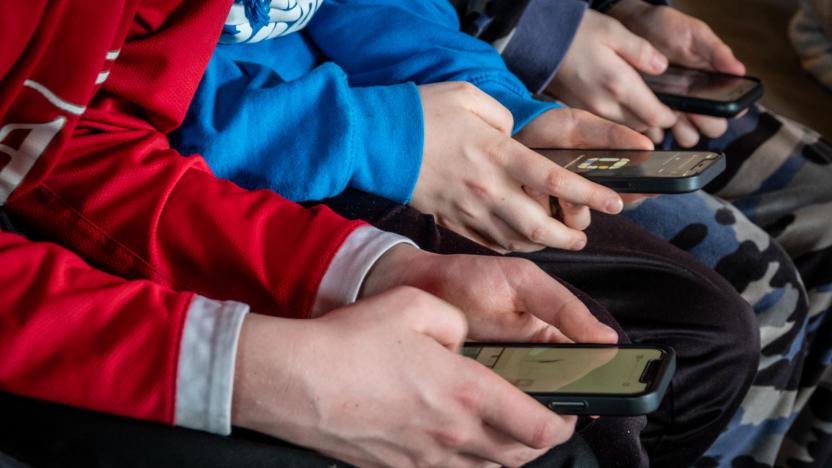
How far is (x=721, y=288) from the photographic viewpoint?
638mm

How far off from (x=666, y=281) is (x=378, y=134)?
271 millimetres

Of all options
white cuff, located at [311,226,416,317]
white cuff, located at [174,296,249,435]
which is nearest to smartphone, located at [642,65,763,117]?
white cuff, located at [311,226,416,317]

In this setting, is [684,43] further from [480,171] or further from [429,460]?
[429,460]

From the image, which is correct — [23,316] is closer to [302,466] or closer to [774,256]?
[302,466]

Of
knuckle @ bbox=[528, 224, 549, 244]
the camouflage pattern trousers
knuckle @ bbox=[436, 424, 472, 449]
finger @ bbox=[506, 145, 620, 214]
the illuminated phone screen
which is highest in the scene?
finger @ bbox=[506, 145, 620, 214]

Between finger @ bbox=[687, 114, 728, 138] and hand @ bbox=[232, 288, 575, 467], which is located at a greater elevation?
hand @ bbox=[232, 288, 575, 467]

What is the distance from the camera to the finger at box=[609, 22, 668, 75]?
2.49 ft

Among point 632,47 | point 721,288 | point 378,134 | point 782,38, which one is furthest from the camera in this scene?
point 782,38

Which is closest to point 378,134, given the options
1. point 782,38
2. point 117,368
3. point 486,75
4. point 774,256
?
point 486,75

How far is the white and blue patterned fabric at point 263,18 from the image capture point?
50 cm

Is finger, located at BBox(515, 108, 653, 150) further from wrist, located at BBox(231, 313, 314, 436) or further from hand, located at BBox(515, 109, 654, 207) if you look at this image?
wrist, located at BBox(231, 313, 314, 436)

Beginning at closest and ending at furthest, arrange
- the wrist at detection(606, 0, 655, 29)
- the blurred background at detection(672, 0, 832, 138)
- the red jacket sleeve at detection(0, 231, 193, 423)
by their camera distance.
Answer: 1. the red jacket sleeve at detection(0, 231, 193, 423)
2. the wrist at detection(606, 0, 655, 29)
3. the blurred background at detection(672, 0, 832, 138)

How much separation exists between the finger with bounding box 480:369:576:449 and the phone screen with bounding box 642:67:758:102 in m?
0.49

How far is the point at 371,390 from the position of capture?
35 centimetres
